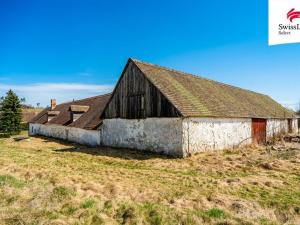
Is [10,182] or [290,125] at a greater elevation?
[290,125]

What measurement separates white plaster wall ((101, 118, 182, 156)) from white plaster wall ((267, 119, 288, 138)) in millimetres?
13749

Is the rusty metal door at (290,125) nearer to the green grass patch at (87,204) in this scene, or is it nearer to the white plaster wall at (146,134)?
the white plaster wall at (146,134)

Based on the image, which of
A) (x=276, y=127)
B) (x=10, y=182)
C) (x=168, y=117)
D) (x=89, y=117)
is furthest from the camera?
(x=276, y=127)

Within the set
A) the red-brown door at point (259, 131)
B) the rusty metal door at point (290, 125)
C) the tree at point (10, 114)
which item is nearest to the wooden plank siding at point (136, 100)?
the red-brown door at point (259, 131)

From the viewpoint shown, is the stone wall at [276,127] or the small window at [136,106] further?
the stone wall at [276,127]

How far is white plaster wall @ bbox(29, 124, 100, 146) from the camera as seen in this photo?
21622mm

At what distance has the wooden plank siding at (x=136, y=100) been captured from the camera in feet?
51.3

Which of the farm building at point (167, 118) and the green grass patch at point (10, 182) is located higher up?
the farm building at point (167, 118)

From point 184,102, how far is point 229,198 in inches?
363

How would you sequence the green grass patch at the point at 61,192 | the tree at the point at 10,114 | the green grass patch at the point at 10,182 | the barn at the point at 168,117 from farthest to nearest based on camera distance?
1. the tree at the point at 10,114
2. the barn at the point at 168,117
3. the green grass patch at the point at 10,182
4. the green grass patch at the point at 61,192

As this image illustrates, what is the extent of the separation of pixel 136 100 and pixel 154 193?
1026cm

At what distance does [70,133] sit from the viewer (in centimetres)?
2577

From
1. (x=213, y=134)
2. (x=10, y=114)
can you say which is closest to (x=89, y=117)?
(x=213, y=134)

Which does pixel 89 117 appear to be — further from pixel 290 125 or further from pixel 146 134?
pixel 290 125
